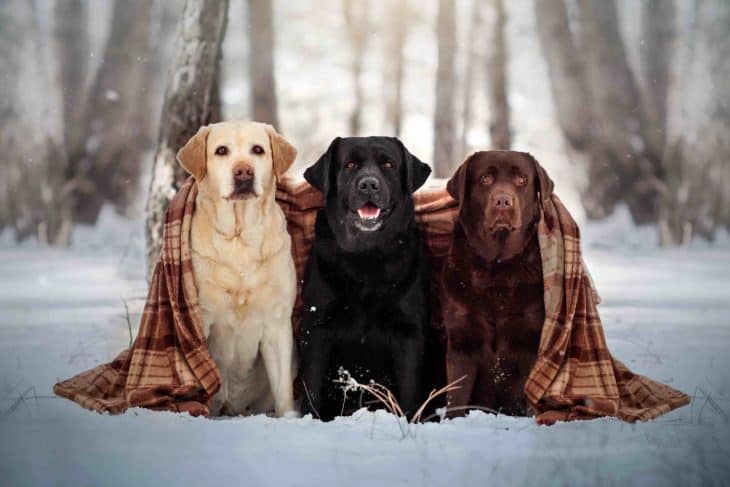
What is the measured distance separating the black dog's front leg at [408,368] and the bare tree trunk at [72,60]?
657 cm

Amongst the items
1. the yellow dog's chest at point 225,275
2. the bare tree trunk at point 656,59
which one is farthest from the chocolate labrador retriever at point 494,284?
the bare tree trunk at point 656,59

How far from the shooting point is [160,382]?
350 cm

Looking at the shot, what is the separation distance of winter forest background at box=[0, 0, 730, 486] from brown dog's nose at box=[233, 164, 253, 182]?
2.12 meters

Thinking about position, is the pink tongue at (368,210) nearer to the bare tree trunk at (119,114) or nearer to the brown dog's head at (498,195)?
the brown dog's head at (498,195)

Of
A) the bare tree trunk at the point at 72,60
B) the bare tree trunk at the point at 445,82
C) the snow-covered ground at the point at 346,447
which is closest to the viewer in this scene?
the snow-covered ground at the point at 346,447

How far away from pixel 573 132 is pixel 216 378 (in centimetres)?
729

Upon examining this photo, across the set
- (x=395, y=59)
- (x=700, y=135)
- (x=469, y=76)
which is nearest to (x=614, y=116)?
(x=700, y=135)

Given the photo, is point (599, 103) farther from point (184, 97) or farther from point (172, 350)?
point (172, 350)

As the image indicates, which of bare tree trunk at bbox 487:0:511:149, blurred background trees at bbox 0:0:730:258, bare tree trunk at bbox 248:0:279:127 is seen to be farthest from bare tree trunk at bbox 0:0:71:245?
bare tree trunk at bbox 487:0:511:149

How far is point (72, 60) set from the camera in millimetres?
8891

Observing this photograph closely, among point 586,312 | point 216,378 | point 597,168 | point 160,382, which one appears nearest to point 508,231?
point 586,312

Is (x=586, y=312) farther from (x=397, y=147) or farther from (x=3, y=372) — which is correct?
(x=3, y=372)

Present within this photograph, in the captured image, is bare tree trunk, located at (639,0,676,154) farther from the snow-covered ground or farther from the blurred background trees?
the snow-covered ground

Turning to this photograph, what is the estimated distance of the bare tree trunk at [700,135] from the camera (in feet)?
28.6
